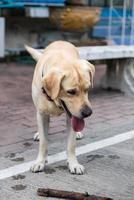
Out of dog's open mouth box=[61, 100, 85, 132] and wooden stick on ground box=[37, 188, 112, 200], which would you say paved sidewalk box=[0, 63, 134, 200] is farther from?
dog's open mouth box=[61, 100, 85, 132]

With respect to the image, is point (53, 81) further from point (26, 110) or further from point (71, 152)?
point (26, 110)

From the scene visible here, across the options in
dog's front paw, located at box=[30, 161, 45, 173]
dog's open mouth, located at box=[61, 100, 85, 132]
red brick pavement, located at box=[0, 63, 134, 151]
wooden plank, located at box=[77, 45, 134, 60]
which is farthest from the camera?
wooden plank, located at box=[77, 45, 134, 60]

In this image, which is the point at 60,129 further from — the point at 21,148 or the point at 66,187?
the point at 66,187

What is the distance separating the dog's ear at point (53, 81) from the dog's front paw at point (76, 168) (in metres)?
0.85

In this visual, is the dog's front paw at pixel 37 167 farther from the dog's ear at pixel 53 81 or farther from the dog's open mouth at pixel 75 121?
the dog's ear at pixel 53 81

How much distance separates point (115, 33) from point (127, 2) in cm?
89

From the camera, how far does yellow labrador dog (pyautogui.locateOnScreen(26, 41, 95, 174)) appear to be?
3.77 meters

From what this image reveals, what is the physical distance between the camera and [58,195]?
12.5 feet

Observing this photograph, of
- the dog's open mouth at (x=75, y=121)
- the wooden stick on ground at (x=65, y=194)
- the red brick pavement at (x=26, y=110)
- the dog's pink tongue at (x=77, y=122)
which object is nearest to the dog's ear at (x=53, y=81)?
the dog's open mouth at (x=75, y=121)

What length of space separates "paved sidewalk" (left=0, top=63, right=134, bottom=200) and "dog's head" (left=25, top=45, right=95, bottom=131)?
0.69 m

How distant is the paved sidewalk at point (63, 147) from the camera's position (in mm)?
4035

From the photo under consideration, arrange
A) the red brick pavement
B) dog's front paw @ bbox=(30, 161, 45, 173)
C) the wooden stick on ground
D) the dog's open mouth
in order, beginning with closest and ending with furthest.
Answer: the wooden stick on ground, the dog's open mouth, dog's front paw @ bbox=(30, 161, 45, 173), the red brick pavement

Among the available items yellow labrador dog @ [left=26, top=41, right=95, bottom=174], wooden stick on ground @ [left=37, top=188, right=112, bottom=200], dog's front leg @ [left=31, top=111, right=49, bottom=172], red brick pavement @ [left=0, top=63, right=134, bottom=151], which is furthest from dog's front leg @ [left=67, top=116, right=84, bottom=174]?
red brick pavement @ [left=0, top=63, right=134, bottom=151]

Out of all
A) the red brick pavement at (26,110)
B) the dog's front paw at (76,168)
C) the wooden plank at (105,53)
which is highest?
the wooden plank at (105,53)
